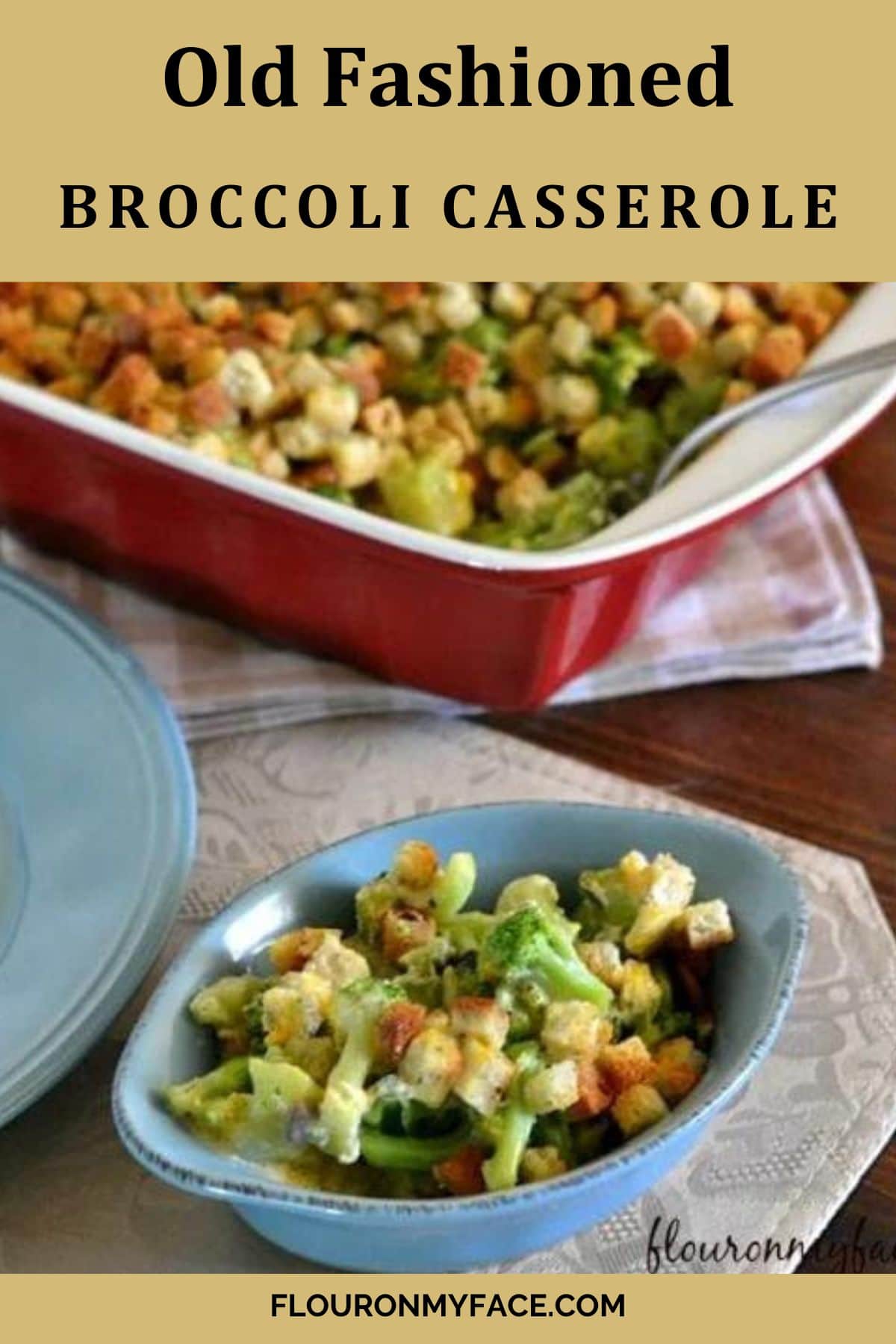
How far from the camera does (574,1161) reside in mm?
863

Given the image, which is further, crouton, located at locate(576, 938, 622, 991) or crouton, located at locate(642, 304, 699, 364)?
crouton, located at locate(642, 304, 699, 364)

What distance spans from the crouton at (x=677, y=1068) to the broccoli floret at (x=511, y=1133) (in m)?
0.07

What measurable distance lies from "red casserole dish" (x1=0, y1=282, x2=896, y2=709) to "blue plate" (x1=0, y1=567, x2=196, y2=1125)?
92 mm

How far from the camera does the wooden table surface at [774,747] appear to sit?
3.83ft

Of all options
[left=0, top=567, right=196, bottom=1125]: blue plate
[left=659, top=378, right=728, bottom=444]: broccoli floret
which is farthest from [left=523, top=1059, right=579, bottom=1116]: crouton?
[left=659, top=378, right=728, bottom=444]: broccoli floret

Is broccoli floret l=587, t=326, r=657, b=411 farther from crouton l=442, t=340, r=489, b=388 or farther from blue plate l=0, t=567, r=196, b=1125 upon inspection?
blue plate l=0, t=567, r=196, b=1125

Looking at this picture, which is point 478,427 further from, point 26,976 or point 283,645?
point 26,976

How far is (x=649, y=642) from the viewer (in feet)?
4.14

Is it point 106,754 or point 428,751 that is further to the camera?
point 428,751

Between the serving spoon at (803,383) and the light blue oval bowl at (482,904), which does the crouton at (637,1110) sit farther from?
the serving spoon at (803,383)

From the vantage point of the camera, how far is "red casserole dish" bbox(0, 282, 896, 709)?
3.57ft

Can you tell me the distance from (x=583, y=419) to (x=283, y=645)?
245 millimetres

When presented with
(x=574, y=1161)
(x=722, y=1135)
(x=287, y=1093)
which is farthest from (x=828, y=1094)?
(x=287, y=1093)

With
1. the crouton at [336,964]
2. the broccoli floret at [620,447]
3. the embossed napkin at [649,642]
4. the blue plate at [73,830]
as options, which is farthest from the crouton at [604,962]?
the broccoli floret at [620,447]
